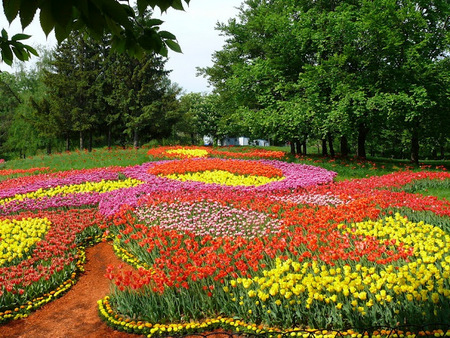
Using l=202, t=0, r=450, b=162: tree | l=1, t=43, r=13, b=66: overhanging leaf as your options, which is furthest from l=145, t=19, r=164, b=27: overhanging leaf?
l=202, t=0, r=450, b=162: tree

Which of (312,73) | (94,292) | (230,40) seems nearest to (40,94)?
(230,40)

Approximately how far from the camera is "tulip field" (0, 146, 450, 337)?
167 inches

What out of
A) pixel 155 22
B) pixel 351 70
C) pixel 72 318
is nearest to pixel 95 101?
pixel 351 70

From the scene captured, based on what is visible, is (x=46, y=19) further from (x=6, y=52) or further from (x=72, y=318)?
(x=72, y=318)

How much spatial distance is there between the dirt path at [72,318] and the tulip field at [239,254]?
0.18 m

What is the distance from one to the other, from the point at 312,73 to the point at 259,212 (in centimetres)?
1217

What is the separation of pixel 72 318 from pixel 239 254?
284 centimetres

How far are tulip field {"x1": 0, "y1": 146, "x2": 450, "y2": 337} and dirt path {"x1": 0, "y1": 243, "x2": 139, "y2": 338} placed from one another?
7.0 inches

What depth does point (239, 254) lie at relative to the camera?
5.49 meters

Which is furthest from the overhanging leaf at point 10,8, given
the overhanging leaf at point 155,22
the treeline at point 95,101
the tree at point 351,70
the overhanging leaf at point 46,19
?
the treeline at point 95,101

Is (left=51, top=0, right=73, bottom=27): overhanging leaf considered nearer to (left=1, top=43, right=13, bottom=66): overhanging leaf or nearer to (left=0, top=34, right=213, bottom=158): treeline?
(left=1, top=43, right=13, bottom=66): overhanging leaf

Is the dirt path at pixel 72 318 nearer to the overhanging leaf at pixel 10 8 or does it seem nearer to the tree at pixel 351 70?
the overhanging leaf at pixel 10 8

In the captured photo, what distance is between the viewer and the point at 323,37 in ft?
61.6

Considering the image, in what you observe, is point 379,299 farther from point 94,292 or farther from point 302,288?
point 94,292
